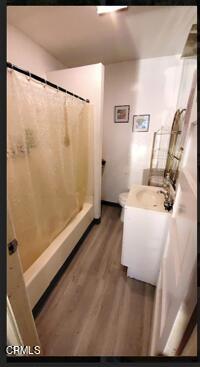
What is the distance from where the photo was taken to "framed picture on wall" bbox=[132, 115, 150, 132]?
238cm

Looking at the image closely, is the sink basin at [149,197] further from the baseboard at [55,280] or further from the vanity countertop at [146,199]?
the baseboard at [55,280]

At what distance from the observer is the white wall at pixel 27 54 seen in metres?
1.51

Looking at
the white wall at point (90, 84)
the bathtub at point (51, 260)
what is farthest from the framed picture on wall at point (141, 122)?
the bathtub at point (51, 260)

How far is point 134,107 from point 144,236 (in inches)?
77.7

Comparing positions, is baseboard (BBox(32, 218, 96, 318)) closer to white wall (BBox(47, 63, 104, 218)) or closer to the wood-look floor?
the wood-look floor

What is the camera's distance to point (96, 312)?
123cm

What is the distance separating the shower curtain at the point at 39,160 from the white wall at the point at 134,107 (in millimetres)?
886

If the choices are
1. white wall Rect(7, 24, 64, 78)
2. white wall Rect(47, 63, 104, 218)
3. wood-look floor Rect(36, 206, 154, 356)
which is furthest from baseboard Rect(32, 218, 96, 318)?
white wall Rect(7, 24, 64, 78)

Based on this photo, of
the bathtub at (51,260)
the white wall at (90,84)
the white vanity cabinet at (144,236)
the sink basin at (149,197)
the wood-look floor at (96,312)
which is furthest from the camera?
the white wall at (90,84)

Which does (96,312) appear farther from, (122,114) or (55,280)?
(122,114)

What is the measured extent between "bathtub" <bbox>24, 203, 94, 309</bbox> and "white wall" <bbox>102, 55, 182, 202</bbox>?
115 centimetres

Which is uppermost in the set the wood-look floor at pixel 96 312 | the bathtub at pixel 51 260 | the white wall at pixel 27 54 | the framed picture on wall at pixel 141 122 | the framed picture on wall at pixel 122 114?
the white wall at pixel 27 54

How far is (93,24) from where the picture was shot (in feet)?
4.21

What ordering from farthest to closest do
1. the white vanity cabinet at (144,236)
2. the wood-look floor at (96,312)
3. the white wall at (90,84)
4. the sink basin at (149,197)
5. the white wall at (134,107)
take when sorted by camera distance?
the white wall at (134,107), the white wall at (90,84), the sink basin at (149,197), the white vanity cabinet at (144,236), the wood-look floor at (96,312)
